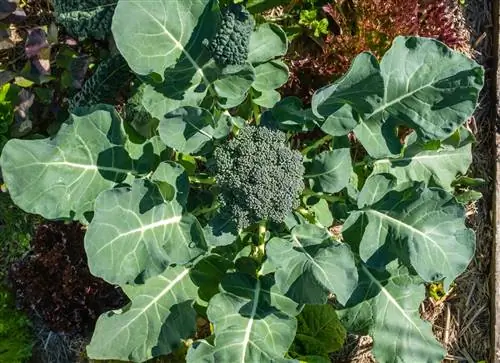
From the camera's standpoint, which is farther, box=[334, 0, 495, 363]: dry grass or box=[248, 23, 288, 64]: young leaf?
box=[334, 0, 495, 363]: dry grass

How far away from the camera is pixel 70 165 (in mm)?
2166

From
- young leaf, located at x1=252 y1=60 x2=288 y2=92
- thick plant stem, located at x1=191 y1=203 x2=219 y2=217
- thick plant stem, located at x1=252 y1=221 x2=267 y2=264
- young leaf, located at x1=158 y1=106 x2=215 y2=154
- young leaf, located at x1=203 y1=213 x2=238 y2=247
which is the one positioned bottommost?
thick plant stem, located at x1=252 y1=221 x2=267 y2=264

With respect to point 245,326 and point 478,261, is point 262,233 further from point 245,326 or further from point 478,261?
point 478,261

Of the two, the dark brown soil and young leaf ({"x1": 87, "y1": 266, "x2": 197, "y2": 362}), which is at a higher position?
young leaf ({"x1": 87, "y1": 266, "x2": 197, "y2": 362})

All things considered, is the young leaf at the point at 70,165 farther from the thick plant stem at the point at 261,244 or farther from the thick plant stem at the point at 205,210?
the thick plant stem at the point at 261,244

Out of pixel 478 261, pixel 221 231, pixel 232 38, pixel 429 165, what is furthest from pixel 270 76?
pixel 478 261

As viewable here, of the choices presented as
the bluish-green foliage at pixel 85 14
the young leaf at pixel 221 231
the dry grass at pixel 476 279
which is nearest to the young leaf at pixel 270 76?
the young leaf at pixel 221 231

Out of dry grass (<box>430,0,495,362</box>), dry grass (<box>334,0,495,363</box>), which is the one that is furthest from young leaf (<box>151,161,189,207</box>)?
dry grass (<box>430,0,495,362</box>)

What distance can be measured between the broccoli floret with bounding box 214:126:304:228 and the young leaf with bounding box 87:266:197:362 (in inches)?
14.2

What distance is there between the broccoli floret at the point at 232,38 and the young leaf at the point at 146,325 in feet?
2.55

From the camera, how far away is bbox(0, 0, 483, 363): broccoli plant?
213 centimetres

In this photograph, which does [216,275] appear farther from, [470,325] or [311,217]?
[470,325]

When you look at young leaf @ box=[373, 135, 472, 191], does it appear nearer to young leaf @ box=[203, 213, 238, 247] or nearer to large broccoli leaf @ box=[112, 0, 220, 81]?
young leaf @ box=[203, 213, 238, 247]

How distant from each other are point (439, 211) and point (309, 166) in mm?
468
